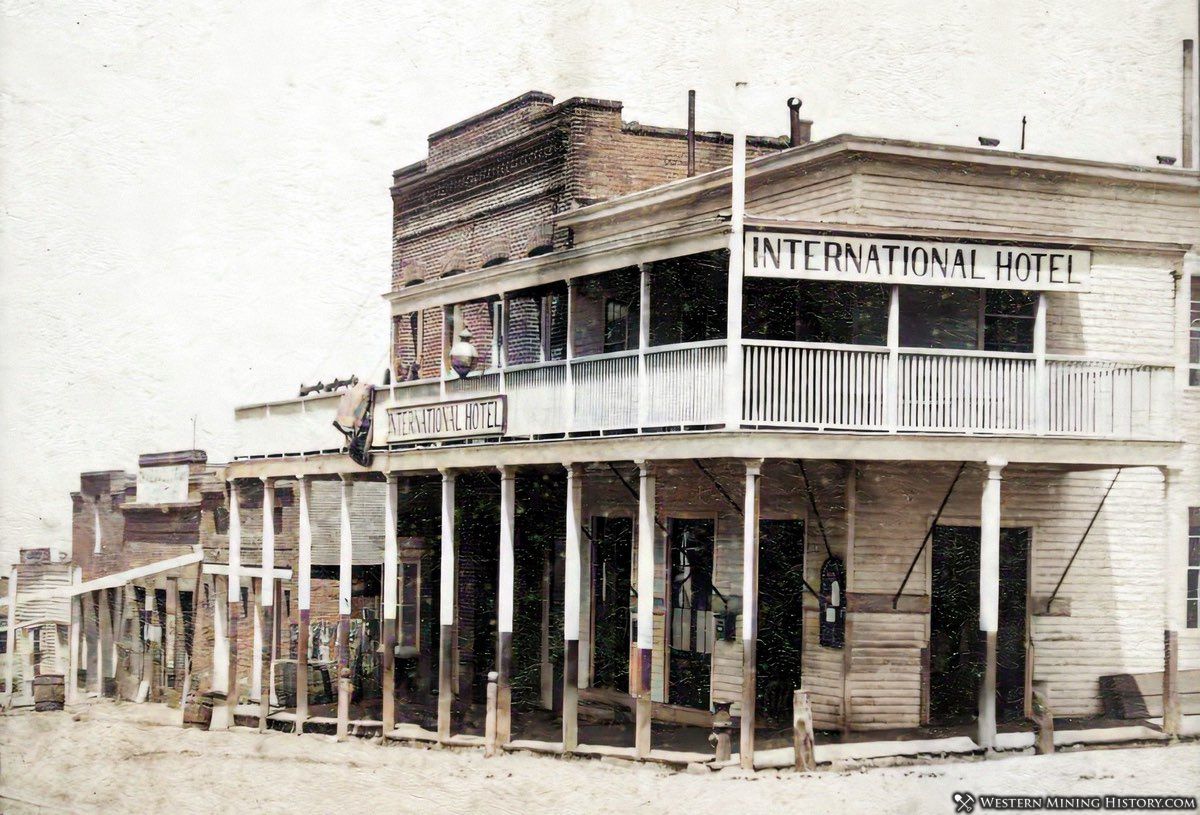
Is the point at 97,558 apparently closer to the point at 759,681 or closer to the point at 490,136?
the point at 490,136

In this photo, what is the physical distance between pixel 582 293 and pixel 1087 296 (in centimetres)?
728

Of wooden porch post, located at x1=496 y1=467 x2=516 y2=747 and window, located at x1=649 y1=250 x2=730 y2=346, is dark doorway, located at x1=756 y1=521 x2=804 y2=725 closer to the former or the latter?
window, located at x1=649 y1=250 x2=730 y2=346

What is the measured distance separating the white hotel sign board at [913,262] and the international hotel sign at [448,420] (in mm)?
5059

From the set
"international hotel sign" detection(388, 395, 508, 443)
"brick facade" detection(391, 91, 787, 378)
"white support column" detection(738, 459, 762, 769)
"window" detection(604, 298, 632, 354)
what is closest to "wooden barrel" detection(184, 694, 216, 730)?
"international hotel sign" detection(388, 395, 508, 443)

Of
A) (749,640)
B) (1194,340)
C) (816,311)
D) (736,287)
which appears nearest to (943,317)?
(816,311)

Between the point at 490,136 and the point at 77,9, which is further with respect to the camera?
the point at 490,136

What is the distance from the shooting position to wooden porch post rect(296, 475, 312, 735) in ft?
74.9

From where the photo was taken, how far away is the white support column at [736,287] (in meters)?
15.7

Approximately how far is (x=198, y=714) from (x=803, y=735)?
42.3ft

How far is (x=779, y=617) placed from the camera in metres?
18.9

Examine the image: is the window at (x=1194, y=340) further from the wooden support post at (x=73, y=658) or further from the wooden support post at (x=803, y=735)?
the wooden support post at (x=73, y=658)

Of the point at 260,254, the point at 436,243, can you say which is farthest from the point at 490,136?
the point at 260,254

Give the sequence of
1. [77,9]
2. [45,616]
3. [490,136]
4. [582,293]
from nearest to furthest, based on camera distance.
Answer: [77,9] < [582,293] < [490,136] < [45,616]

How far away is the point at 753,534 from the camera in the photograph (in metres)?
15.6
